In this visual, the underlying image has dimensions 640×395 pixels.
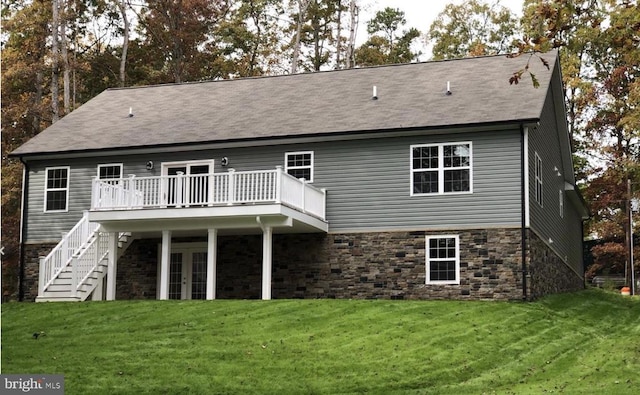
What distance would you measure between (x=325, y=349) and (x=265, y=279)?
6579 millimetres

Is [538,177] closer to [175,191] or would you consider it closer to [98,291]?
[175,191]

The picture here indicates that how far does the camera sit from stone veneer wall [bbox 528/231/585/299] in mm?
23078

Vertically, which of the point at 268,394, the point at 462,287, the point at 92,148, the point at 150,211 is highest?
the point at 92,148

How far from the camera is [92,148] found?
88.9 feet

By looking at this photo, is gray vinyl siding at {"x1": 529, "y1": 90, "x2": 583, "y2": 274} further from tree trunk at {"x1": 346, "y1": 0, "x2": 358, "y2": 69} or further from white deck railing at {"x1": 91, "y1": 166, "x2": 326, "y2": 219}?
tree trunk at {"x1": 346, "y1": 0, "x2": 358, "y2": 69}

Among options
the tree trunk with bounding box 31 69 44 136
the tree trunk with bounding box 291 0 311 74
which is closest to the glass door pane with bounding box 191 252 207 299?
the tree trunk with bounding box 31 69 44 136

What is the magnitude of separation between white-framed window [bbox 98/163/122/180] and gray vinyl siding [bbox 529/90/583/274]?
38.4 feet

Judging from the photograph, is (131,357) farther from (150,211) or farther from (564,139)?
(564,139)

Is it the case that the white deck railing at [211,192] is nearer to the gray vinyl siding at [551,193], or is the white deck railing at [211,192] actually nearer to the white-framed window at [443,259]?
the white-framed window at [443,259]

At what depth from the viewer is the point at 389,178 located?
80.0 feet

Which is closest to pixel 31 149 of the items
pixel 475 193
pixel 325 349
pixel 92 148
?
pixel 92 148

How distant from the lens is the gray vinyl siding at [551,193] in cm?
2417

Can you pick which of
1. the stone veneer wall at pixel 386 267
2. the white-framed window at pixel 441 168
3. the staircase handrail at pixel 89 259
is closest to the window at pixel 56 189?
the staircase handrail at pixel 89 259

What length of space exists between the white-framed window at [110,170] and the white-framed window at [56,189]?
1090 mm
